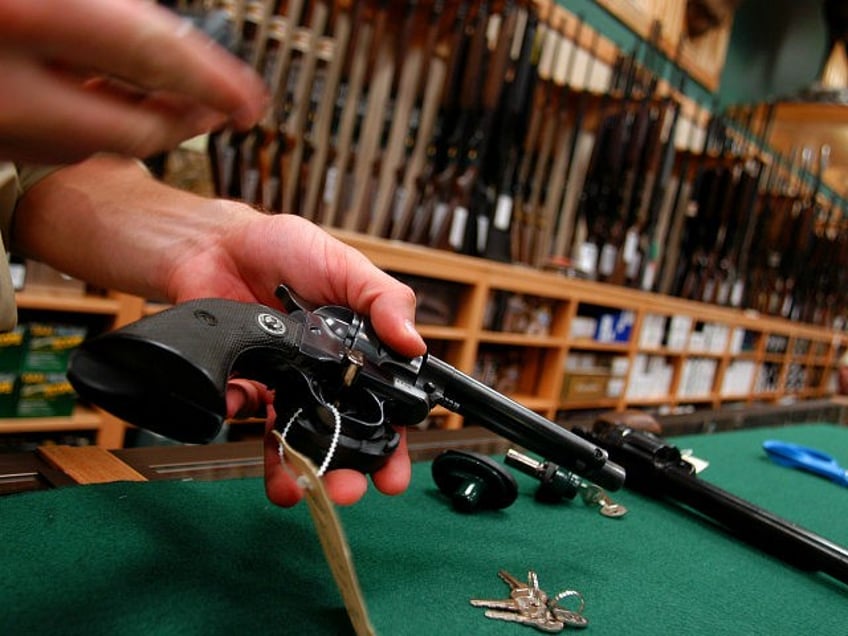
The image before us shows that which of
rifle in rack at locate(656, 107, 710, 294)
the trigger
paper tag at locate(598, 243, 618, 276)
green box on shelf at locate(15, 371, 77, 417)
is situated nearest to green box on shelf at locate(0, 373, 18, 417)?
green box on shelf at locate(15, 371, 77, 417)

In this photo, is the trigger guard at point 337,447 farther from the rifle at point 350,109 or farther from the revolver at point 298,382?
the rifle at point 350,109

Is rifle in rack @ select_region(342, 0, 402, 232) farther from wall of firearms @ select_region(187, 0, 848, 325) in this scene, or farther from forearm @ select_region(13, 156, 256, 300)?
forearm @ select_region(13, 156, 256, 300)

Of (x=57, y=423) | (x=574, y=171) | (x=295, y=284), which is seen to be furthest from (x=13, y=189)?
(x=574, y=171)

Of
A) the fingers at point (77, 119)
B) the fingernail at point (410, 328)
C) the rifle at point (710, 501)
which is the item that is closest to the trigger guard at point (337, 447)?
the fingernail at point (410, 328)

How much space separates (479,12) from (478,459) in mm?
2190

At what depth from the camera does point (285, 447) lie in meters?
0.45

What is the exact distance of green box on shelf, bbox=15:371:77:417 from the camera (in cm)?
157

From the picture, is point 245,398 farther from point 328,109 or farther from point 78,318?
point 328,109

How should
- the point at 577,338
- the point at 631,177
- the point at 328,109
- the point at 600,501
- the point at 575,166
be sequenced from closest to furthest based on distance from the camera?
the point at 600,501 < the point at 328,109 < the point at 577,338 < the point at 631,177 < the point at 575,166

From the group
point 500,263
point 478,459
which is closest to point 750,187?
point 500,263

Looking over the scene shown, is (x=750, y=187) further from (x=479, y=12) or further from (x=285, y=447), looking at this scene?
(x=285, y=447)

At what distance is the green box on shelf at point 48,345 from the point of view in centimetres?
155

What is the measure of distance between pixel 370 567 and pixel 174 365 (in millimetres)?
270

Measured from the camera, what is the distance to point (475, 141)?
2504 mm
